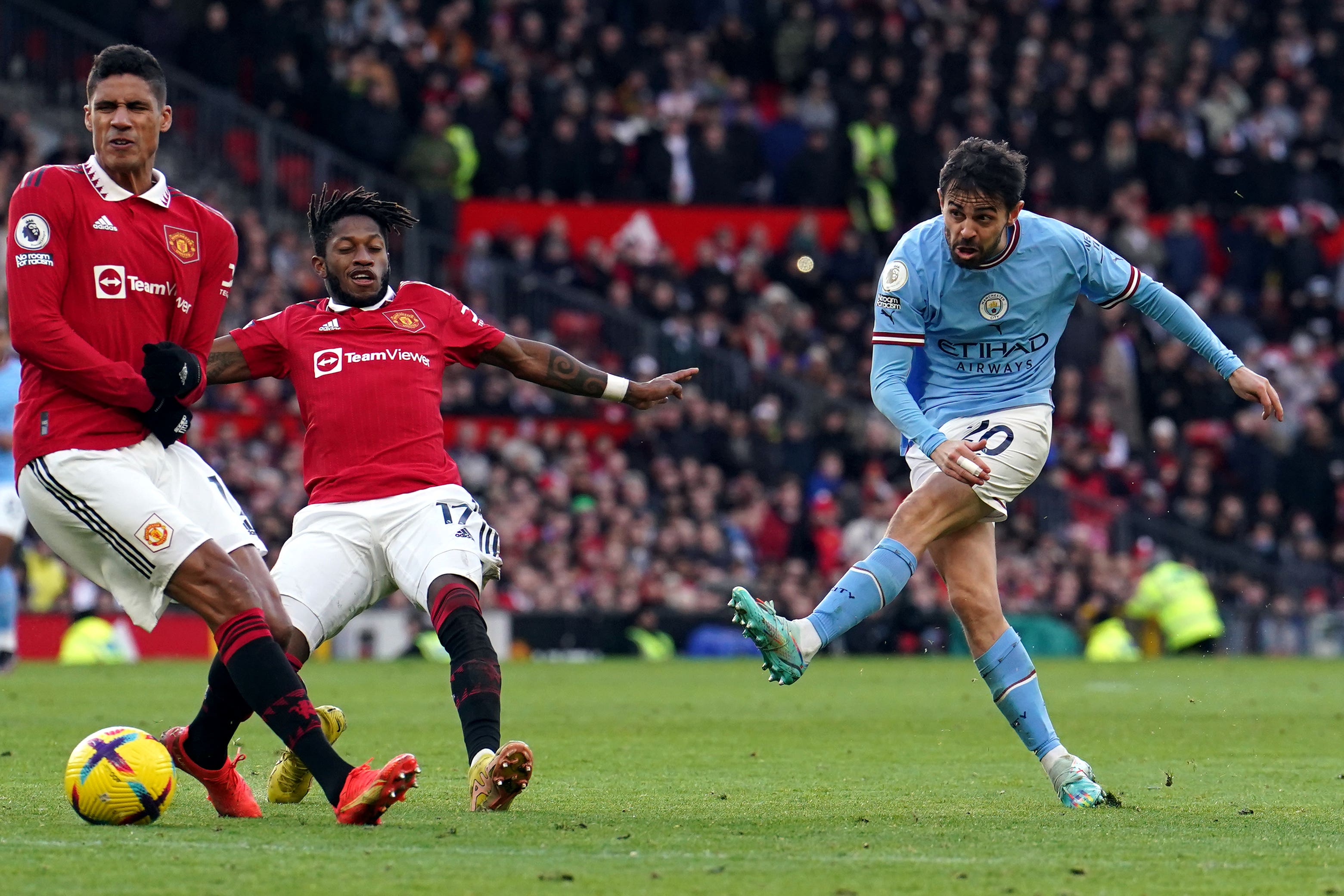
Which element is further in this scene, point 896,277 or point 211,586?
point 896,277

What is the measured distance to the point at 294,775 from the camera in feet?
23.4

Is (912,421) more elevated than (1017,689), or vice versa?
(912,421)

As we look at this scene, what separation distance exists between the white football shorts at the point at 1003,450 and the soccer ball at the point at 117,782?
293 cm

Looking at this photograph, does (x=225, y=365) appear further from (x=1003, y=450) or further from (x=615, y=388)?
(x=1003, y=450)

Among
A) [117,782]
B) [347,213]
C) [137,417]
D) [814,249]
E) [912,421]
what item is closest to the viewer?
[117,782]

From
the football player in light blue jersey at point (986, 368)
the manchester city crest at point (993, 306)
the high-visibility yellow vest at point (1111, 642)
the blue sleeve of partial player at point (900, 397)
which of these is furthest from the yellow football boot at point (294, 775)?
the high-visibility yellow vest at point (1111, 642)

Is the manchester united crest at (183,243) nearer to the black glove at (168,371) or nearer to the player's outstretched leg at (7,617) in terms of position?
the black glove at (168,371)

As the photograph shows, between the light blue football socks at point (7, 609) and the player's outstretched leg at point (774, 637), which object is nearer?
the player's outstretched leg at point (774, 637)

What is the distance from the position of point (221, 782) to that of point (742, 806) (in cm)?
183

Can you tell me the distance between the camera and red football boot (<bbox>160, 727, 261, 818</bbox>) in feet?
22.1

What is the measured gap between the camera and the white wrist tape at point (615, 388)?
25.0 ft

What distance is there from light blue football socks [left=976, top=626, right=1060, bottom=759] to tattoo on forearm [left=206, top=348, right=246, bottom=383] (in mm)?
2994

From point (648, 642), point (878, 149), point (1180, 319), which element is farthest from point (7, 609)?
point (878, 149)

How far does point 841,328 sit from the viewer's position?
81.1 feet
